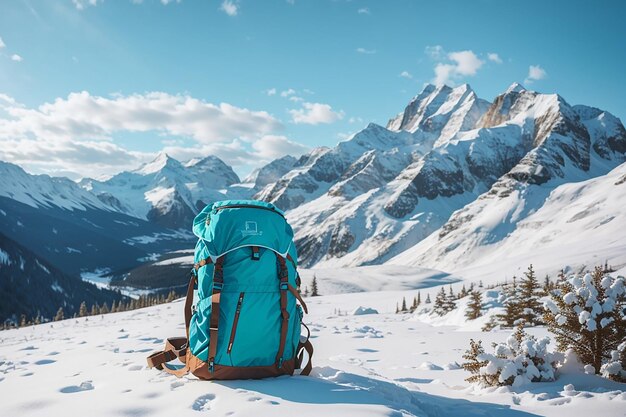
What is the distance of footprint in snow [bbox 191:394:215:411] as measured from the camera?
4215 mm

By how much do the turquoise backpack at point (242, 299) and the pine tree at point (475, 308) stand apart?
1730 cm

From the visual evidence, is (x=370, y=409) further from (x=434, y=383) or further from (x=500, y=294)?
(x=500, y=294)

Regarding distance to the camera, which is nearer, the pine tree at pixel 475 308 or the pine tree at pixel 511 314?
the pine tree at pixel 511 314

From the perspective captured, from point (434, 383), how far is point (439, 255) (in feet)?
607

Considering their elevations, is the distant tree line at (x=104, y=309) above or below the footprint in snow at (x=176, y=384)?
below

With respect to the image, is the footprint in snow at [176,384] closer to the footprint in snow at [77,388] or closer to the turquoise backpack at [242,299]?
the turquoise backpack at [242,299]

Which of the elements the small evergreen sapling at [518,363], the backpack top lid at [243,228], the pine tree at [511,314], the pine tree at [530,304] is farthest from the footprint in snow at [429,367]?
the pine tree at [530,304]

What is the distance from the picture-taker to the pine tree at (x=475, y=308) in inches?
805

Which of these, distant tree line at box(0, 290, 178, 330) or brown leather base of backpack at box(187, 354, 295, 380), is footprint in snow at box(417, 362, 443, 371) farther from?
distant tree line at box(0, 290, 178, 330)

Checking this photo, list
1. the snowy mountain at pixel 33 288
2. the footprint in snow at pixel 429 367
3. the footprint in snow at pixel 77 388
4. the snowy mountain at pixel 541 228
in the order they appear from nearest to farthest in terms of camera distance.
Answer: the footprint in snow at pixel 77 388, the footprint in snow at pixel 429 367, the snowy mountain at pixel 541 228, the snowy mountain at pixel 33 288

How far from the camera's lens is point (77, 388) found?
5367 millimetres

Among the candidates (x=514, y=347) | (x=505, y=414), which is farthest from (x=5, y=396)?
(x=514, y=347)

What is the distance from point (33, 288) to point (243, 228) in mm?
186803

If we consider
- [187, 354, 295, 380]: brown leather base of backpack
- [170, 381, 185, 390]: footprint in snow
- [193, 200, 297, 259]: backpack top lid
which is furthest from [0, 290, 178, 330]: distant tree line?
[193, 200, 297, 259]: backpack top lid
